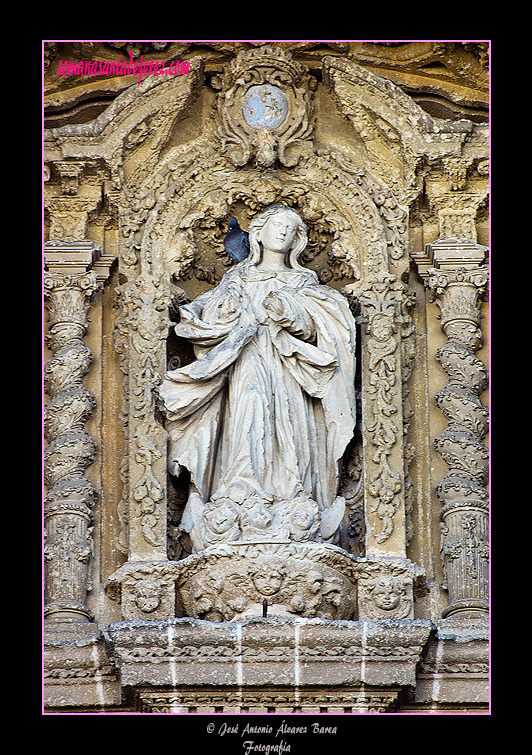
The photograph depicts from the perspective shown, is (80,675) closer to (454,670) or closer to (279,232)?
(454,670)

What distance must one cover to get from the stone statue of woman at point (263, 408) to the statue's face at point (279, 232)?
0.66ft

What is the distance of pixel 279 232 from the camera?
1457cm

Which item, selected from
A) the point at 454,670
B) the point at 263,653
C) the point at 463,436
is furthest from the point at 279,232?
the point at 454,670

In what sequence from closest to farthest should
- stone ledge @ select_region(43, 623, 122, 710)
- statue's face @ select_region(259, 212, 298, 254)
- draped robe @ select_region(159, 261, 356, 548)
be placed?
1. stone ledge @ select_region(43, 623, 122, 710)
2. draped robe @ select_region(159, 261, 356, 548)
3. statue's face @ select_region(259, 212, 298, 254)

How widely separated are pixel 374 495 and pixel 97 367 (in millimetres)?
2189

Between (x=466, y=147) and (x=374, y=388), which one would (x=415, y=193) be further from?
(x=374, y=388)

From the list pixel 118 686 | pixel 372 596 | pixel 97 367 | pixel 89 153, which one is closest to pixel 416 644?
pixel 372 596

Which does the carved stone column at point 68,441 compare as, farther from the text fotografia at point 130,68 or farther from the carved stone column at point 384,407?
the carved stone column at point 384,407

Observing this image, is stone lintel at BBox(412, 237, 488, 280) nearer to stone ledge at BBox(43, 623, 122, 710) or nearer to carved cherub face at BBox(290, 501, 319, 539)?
carved cherub face at BBox(290, 501, 319, 539)

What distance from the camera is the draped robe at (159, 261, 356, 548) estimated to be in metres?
13.6

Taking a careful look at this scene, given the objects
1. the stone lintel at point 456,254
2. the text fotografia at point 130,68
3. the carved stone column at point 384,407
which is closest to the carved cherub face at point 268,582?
the carved stone column at point 384,407

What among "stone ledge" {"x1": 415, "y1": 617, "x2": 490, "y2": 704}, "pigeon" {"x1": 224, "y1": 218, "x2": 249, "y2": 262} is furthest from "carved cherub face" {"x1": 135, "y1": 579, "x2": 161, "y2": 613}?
"pigeon" {"x1": 224, "y1": 218, "x2": 249, "y2": 262}

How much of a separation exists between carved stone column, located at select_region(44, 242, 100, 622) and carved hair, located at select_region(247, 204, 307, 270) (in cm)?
113

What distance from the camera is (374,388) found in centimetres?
1406
